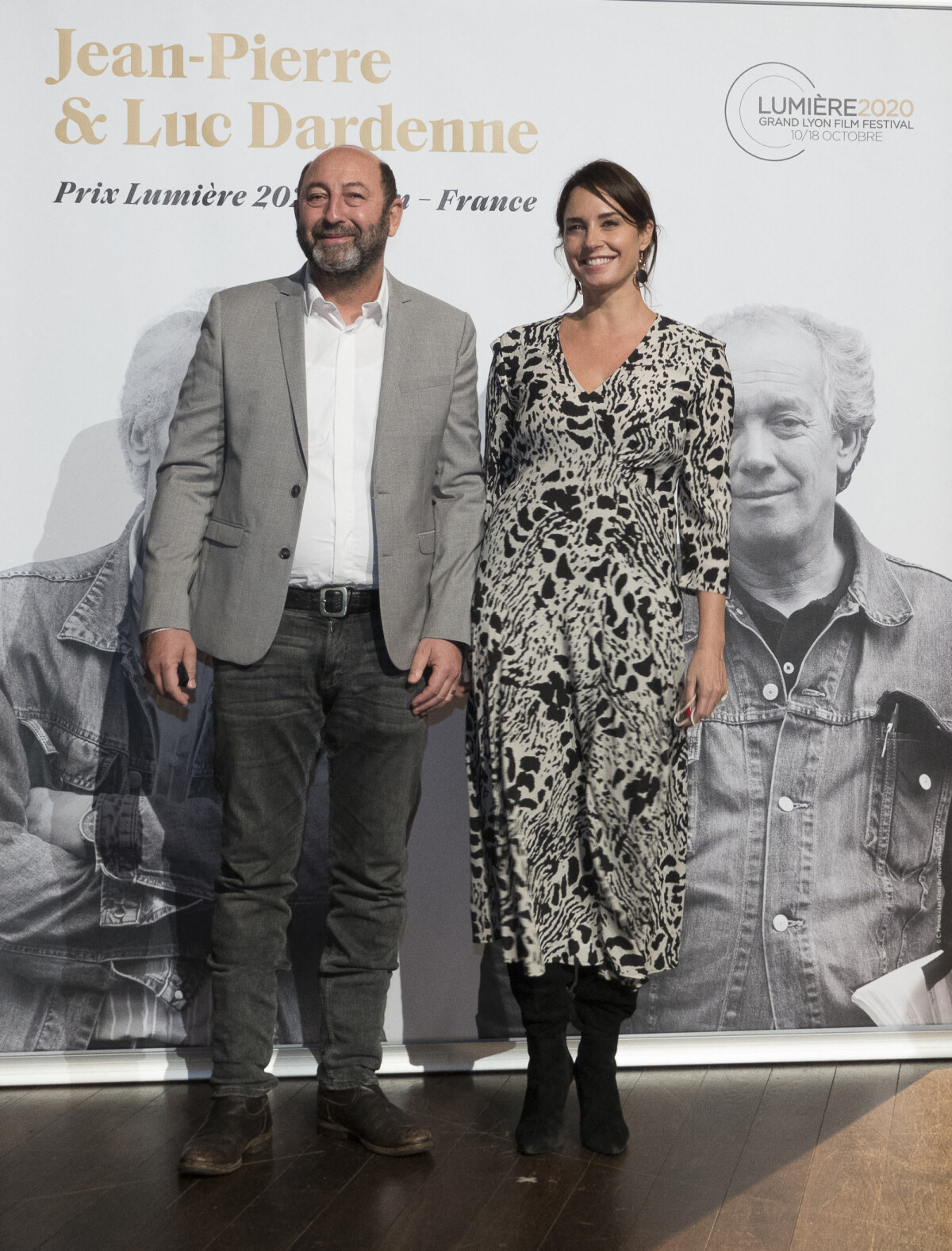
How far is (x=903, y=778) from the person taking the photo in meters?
3.13

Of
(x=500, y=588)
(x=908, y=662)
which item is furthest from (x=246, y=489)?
(x=908, y=662)

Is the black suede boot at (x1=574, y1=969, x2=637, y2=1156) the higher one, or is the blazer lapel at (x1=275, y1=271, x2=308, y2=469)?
the blazer lapel at (x1=275, y1=271, x2=308, y2=469)

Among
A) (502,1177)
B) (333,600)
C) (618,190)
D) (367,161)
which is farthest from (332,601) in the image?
(502,1177)

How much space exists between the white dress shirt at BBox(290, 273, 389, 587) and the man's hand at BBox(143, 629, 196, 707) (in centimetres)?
25

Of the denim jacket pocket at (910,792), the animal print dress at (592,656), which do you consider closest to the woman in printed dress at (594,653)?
the animal print dress at (592,656)

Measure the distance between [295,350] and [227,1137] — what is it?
1519mm

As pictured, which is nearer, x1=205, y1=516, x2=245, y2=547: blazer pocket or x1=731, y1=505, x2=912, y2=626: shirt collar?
x1=205, y1=516, x2=245, y2=547: blazer pocket

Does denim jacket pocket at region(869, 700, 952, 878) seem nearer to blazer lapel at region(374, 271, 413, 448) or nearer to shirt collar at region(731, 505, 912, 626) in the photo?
shirt collar at region(731, 505, 912, 626)

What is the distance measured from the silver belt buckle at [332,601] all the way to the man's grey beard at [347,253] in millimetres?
614

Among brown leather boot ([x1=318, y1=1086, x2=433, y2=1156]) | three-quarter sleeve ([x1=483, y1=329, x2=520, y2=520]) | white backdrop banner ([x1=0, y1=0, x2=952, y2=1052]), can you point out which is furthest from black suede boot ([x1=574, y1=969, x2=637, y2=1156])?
three-quarter sleeve ([x1=483, y1=329, x2=520, y2=520])

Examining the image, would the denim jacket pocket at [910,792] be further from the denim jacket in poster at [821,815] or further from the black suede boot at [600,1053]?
the black suede boot at [600,1053]

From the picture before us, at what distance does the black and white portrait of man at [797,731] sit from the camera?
3.08 meters

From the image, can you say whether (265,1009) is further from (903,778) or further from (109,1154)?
(903,778)

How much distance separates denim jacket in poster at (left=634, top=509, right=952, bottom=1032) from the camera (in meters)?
3.09
